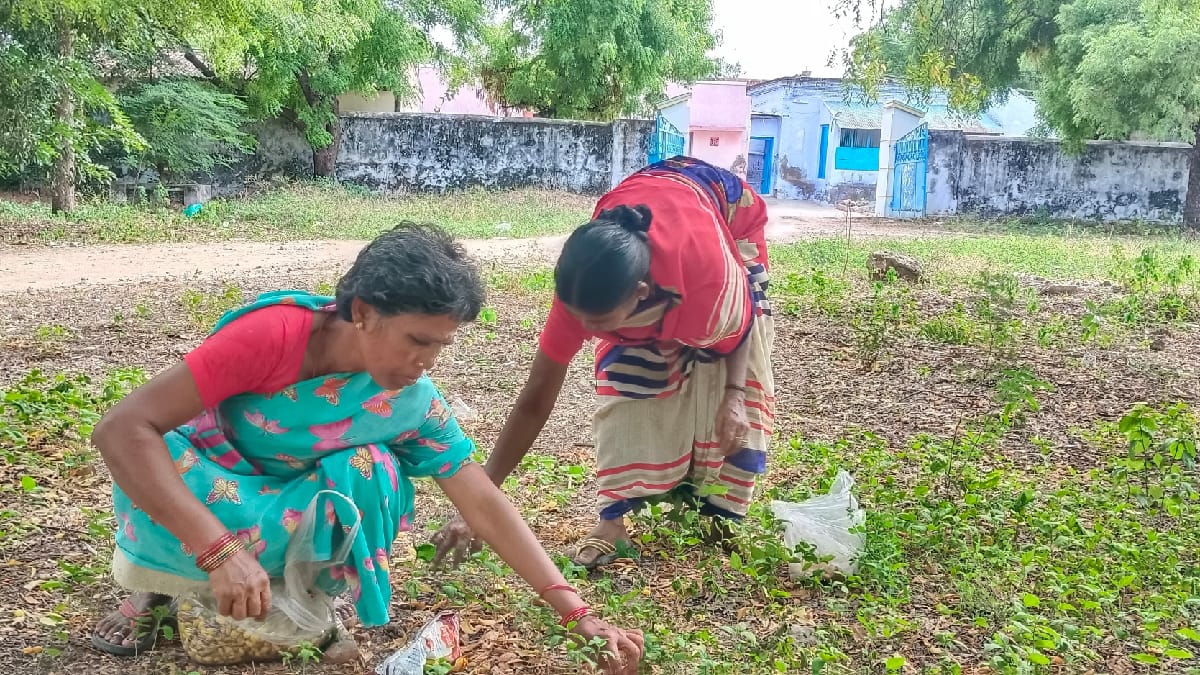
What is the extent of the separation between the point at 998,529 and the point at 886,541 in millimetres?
470

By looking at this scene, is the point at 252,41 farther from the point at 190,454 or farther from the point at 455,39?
the point at 190,454

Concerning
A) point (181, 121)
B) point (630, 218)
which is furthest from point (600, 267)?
point (181, 121)

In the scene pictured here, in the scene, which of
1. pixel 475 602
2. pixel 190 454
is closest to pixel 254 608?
pixel 190 454

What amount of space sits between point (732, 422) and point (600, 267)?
76 cm

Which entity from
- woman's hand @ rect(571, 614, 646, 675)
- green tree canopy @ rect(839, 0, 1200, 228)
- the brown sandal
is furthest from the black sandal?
green tree canopy @ rect(839, 0, 1200, 228)

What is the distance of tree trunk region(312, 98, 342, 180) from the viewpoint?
21797 mm

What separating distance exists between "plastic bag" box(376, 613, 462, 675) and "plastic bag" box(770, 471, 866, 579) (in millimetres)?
1054

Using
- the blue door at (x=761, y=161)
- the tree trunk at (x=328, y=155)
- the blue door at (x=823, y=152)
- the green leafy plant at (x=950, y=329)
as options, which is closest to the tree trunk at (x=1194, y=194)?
the blue door at (x=823, y=152)

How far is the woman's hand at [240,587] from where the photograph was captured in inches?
80.0

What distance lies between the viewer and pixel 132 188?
1973 cm

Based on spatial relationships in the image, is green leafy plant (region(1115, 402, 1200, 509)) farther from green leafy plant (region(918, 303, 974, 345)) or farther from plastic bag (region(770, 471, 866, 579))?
green leafy plant (region(918, 303, 974, 345))

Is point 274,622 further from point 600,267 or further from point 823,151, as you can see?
point 823,151

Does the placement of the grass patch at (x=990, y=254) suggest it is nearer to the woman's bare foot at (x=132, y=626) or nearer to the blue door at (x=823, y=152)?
the woman's bare foot at (x=132, y=626)

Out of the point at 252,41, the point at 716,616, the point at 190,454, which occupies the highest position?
the point at 252,41
